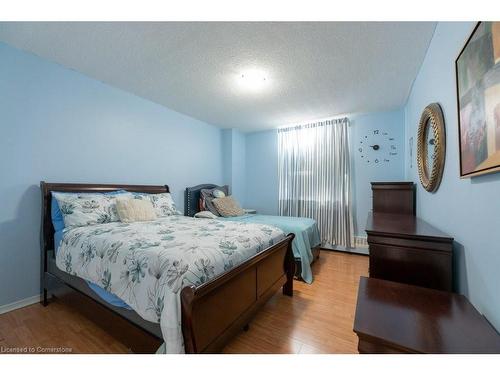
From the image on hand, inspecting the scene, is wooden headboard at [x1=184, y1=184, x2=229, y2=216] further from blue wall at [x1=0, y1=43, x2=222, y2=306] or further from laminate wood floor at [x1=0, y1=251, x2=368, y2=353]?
laminate wood floor at [x1=0, y1=251, x2=368, y2=353]

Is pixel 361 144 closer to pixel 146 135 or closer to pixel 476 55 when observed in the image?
pixel 476 55

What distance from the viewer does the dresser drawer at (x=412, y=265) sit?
123cm

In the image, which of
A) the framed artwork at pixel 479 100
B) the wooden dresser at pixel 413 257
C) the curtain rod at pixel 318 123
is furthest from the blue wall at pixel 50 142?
the framed artwork at pixel 479 100

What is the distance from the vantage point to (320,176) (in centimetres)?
391

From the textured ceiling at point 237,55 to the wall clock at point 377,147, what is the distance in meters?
0.57

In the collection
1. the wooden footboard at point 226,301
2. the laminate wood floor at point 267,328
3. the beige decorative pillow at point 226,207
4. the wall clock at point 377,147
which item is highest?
the wall clock at point 377,147

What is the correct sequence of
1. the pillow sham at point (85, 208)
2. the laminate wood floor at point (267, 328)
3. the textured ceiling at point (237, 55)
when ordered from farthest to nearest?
the pillow sham at point (85, 208) < the textured ceiling at point (237, 55) < the laminate wood floor at point (267, 328)

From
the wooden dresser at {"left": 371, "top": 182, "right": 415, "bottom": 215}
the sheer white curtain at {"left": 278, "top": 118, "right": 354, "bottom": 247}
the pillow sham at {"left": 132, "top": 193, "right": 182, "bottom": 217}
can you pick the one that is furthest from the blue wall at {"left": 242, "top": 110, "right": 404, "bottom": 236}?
the pillow sham at {"left": 132, "top": 193, "right": 182, "bottom": 217}

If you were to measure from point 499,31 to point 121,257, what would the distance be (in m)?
2.14

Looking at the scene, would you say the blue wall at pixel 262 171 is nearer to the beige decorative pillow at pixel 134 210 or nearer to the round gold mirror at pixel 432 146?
the beige decorative pillow at pixel 134 210

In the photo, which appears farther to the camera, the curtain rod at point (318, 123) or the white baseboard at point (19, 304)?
the curtain rod at point (318, 123)

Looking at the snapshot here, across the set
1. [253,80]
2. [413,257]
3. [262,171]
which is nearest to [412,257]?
[413,257]

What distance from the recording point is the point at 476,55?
0.95 meters
